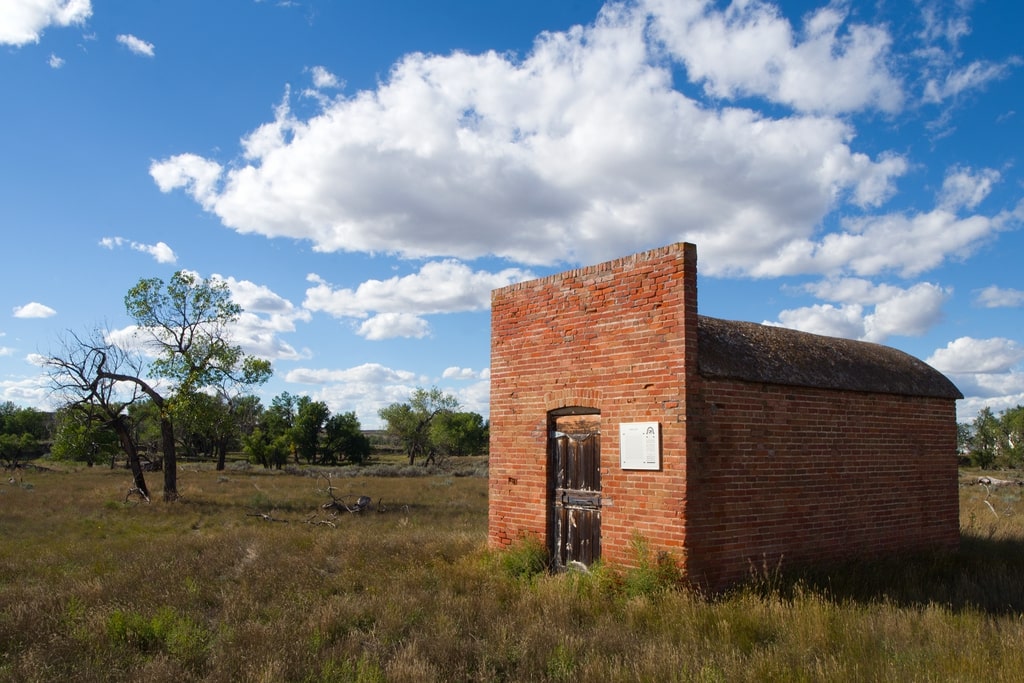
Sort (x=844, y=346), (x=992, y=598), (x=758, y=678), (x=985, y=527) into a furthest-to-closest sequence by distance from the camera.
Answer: (x=985, y=527)
(x=844, y=346)
(x=992, y=598)
(x=758, y=678)

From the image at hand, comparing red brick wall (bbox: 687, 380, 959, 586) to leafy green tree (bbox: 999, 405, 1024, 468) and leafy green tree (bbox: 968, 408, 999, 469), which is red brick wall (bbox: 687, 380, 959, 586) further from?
leafy green tree (bbox: 968, 408, 999, 469)

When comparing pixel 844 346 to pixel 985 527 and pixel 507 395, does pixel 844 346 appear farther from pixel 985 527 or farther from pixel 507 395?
pixel 985 527

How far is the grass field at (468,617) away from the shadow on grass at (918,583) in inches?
1.3

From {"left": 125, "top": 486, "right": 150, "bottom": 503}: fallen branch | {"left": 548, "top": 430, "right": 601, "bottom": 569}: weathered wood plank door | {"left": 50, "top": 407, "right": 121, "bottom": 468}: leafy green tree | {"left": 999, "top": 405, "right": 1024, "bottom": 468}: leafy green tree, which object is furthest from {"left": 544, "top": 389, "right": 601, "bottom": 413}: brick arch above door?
{"left": 999, "top": 405, "right": 1024, "bottom": 468}: leafy green tree

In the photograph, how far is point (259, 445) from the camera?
52344 millimetres

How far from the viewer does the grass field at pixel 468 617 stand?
5602mm

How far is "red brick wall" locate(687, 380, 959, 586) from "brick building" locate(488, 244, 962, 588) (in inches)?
0.9

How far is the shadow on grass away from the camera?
763 cm

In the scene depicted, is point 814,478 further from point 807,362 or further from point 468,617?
point 468,617

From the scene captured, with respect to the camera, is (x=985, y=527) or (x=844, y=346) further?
(x=985, y=527)

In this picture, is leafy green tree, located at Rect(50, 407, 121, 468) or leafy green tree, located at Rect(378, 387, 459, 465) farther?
leafy green tree, located at Rect(378, 387, 459, 465)

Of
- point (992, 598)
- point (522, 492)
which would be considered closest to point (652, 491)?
point (522, 492)

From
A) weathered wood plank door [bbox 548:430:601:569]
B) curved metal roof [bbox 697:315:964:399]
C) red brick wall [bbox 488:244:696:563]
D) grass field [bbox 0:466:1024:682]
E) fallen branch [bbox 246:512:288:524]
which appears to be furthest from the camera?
fallen branch [bbox 246:512:288:524]

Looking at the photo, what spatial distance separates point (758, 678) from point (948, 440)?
299 inches
